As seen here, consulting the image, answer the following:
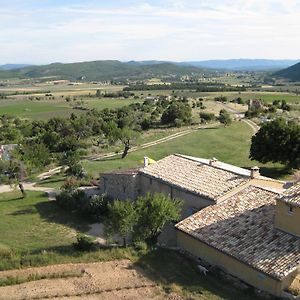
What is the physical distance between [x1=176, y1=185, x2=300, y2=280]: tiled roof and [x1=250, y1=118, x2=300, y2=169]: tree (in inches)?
662

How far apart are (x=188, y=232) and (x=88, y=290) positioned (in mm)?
7912

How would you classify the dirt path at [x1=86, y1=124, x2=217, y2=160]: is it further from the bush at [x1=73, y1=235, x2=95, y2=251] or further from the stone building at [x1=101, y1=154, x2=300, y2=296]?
the bush at [x1=73, y1=235, x2=95, y2=251]

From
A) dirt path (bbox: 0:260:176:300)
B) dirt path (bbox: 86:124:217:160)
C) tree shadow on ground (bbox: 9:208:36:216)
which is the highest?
dirt path (bbox: 0:260:176:300)

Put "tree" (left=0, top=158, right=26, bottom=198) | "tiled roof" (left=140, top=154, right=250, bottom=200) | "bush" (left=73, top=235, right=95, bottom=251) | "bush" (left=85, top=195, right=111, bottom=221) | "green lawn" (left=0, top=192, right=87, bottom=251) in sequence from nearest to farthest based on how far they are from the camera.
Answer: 1. "bush" (left=73, top=235, right=95, bottom=251)
2. "green lawn" (left=0, top=192, right=87, bottom=251)
3. "tiled roof" (left=140, top=154, right=250, bottom=200)
4. "bush" (left=85, top=195, right=111, bottom=221)
5. "tree" (left=0, top=158, right=26, bottom=198)

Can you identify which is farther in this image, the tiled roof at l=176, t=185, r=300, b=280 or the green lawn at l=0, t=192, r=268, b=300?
the tiled roof at l=176, t=185, r=300, b=280

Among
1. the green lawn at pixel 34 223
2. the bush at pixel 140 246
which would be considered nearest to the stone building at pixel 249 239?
the bush at pixel 140 246

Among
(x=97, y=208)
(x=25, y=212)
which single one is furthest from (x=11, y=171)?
(x=97, y=208)

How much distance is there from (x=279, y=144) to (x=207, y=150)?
17.8 m

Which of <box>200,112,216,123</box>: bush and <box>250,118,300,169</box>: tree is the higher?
<box>250,118,300,169</box>: tree

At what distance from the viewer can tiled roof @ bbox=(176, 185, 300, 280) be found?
2323 centimetres

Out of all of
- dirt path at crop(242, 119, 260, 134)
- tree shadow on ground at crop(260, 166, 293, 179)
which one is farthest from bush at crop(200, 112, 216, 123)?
tree shadow on ground at crop(260, 166, 293, 179)

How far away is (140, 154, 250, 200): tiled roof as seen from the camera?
31.5 meters

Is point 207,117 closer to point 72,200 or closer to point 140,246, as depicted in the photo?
point 72,200

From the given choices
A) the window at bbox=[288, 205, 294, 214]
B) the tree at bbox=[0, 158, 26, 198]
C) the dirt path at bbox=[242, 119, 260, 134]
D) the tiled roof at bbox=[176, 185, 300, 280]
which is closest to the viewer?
the tiled roof at bbox=[176, 185, 300, 280]
